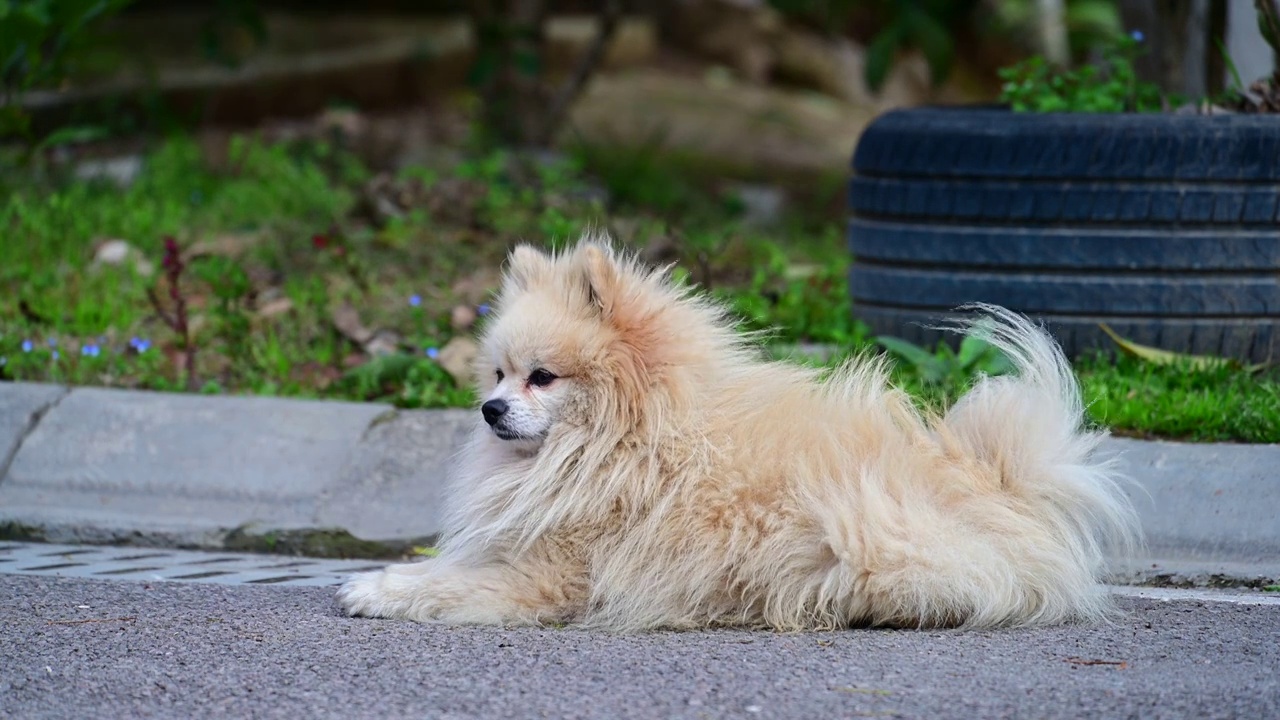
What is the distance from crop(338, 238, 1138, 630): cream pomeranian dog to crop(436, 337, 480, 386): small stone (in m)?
1.82

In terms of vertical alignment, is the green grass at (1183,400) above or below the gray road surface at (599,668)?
above

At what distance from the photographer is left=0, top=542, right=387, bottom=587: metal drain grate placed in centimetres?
433

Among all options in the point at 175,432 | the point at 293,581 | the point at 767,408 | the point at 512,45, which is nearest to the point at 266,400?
the point at 175,432

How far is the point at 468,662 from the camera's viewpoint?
3316mm

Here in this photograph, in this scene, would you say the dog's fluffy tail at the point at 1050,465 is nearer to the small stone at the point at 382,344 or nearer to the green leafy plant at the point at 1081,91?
the green leafy plant at the point at 1081,91

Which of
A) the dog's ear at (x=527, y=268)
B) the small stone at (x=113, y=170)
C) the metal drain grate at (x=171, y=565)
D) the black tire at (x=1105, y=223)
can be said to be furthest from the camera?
the small stone at (x=113, y=170)

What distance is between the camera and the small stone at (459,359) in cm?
574

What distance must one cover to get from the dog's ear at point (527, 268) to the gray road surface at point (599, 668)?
0.97m

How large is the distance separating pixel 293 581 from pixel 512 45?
6997 millimetres

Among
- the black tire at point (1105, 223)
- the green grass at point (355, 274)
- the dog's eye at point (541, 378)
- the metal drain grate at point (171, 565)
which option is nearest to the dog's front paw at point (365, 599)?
the metal drain grate at point (171, 565)

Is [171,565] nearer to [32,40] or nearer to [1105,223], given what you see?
[1105,223]

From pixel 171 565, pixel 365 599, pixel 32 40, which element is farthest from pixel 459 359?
pixel 32 40

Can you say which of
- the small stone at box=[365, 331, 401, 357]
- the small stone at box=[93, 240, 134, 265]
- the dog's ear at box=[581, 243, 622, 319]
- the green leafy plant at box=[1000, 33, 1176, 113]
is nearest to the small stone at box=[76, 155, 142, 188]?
the small stone at box=[93, 240, 134, 265]

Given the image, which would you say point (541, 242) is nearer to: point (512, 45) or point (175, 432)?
point (175, 432)
